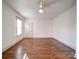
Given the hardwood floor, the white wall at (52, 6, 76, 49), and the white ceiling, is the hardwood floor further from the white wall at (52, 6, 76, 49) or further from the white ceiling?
the white ceiling

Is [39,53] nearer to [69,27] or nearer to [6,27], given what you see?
[6,27]

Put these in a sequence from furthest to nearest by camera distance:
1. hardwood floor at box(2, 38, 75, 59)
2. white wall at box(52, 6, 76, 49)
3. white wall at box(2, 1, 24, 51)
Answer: white wall at box(52, 6, 76, 49)
white wall at box(2, 1, 24, 51)
hardwood floor at box(2, 38, 75, 59)

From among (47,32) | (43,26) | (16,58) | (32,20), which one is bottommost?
(16,58)

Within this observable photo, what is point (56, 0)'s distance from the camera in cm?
519

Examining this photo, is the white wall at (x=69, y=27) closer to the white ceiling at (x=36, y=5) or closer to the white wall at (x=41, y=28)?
the white ceiling at (x=36, y=5)

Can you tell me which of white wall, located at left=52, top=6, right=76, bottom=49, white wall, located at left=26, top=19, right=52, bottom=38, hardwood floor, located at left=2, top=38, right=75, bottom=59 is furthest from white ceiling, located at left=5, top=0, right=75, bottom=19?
white wall, located at left=26, top=19, right=52, bottom=38

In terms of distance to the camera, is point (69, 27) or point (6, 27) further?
point (69, 27)

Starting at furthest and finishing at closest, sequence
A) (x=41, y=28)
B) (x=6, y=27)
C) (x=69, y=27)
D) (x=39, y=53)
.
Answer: (x=41, y=28) → (x=69, y=27) → (x=6, y=27) → (x=39, y=53)

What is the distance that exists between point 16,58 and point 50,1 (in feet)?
11.6

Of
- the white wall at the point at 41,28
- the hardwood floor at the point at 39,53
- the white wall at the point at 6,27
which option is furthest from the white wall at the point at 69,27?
the white wall at the point at 41,28

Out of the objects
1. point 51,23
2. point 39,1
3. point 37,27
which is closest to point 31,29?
point 37,27

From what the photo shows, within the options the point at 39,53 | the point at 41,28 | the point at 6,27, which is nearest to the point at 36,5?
the point at 6,27

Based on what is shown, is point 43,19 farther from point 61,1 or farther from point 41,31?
point 61,1

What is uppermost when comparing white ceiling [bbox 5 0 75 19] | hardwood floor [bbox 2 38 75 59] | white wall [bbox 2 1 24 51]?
white ceiling [bbox 5 0 75 19]
